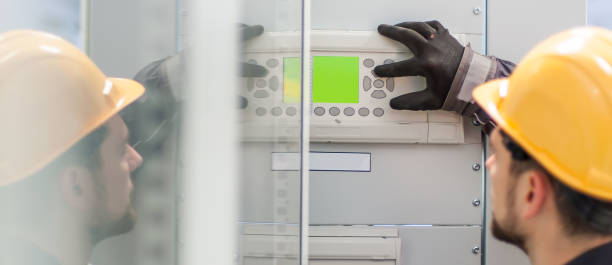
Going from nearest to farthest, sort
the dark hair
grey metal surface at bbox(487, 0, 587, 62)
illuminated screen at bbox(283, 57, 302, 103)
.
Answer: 1. illuminated screen at bbox(283, 57, 302, 103)
2. the dark hair
3. grey metal surface at bbox(487, 0, 587, 62)

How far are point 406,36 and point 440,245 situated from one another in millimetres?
727

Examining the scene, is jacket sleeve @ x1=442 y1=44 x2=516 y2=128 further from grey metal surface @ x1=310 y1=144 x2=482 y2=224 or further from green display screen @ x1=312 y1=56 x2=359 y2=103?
green display screen @ x1=312 y1=56 x2=359 y2=103

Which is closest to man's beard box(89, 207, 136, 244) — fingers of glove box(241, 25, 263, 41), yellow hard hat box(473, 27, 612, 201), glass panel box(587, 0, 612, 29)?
fingers of glove box(241, 25, 263, 41)

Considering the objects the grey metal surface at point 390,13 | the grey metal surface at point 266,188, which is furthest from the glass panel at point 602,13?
the grey metal surface at point 266,188

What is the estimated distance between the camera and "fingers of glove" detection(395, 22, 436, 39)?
1.91m

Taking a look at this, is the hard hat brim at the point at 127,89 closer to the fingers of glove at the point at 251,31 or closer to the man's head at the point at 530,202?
the fingers of glove at the point at 251,31

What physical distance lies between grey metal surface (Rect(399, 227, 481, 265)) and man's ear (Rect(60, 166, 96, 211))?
1.55m

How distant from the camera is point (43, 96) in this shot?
492mm

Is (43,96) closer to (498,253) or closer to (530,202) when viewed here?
(530,202)

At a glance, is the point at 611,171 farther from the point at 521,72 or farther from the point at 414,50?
the point at 414,50

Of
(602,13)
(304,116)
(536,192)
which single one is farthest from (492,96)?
(602,13)

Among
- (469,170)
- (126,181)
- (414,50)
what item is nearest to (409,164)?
(469,170)

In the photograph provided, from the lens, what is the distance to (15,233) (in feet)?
1.59

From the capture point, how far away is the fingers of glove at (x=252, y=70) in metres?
0.62
